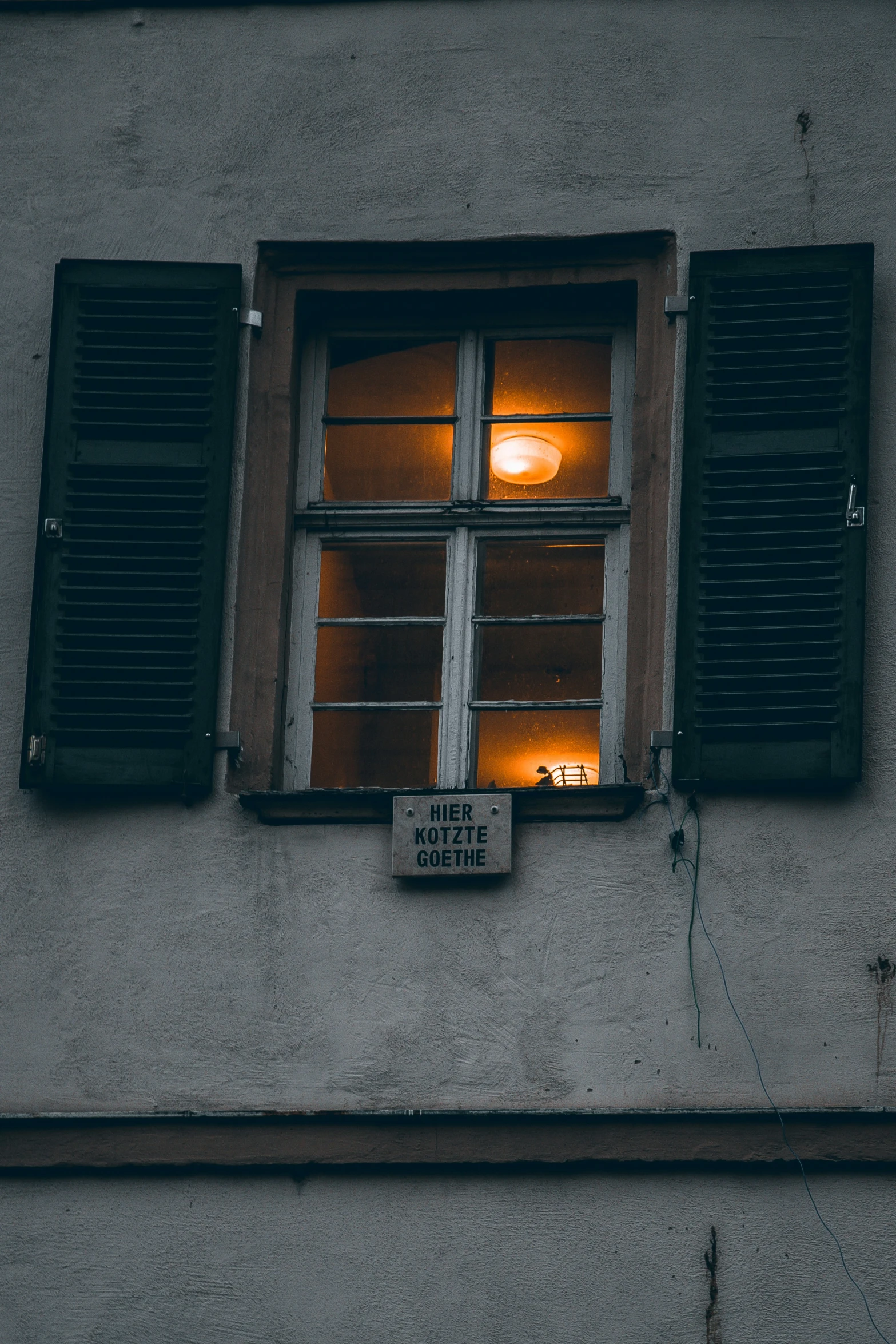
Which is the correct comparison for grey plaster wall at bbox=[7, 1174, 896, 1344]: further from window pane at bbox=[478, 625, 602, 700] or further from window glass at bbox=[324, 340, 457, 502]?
window glass at bbox=[324, 340, 457, 502]

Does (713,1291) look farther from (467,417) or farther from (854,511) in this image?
(467,417)

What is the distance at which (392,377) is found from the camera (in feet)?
20.6

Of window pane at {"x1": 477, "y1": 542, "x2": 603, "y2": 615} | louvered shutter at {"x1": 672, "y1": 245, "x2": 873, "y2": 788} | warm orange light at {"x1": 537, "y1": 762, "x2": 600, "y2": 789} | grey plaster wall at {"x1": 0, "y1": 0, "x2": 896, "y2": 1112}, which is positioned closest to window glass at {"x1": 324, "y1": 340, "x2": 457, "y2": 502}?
window pane at {"x1": 477, "y1": 542, "x2": 603, "y2": 615}

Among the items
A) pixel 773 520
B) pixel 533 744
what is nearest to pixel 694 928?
pixel 533 744

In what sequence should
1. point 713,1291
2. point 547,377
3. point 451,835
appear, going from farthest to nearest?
point 547,377
point 451,835
point 713,1291

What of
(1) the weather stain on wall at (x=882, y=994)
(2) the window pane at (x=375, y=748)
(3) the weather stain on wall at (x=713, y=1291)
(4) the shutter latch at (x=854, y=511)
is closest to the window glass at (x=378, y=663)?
(2) the window pane at (x=375, y=748)

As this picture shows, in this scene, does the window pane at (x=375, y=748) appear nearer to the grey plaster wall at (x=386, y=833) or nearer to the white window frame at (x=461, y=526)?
the white window frame at (x=461, y=526)

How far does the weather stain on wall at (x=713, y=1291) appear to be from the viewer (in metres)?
4.95

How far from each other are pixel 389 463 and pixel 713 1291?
2.52m

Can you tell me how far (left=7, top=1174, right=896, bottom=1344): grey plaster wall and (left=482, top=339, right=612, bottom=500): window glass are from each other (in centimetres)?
202

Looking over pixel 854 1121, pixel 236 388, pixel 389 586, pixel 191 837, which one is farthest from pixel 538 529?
pixel 854 1121

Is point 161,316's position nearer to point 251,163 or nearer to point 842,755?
point 251,163

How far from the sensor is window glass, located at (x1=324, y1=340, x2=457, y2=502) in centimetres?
617

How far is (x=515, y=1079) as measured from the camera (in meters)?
5.24
